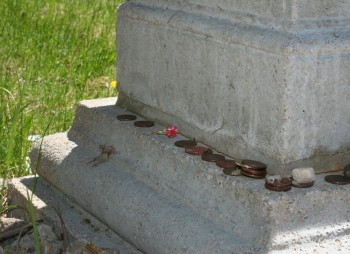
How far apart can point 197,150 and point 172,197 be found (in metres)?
0.19

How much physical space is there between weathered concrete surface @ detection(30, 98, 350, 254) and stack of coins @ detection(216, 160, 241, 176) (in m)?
0.02

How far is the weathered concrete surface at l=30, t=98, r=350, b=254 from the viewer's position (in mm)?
2432

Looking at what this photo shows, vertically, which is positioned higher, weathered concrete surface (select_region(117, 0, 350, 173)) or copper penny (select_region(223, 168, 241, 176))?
weathered concrete surface (select_region(117, 0, 350, 173))

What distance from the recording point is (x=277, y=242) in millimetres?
2383

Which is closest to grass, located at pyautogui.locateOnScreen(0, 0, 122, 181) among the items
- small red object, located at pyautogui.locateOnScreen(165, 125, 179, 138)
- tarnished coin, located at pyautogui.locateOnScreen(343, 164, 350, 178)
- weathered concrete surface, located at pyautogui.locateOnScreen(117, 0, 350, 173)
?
small red object, located at pyautogui.locateOnScreen(165, 125, 179, 138)

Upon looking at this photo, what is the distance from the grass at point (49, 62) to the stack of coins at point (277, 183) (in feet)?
5.37

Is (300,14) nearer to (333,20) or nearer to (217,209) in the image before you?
(333,20)

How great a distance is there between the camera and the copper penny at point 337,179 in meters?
Answer: 2.53

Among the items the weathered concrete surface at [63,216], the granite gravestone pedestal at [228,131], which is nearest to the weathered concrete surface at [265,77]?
the granite gravestone pedestal at [228,131]

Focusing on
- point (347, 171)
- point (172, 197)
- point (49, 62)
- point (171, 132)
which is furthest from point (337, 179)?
point (49, 62)

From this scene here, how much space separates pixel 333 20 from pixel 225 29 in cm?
37

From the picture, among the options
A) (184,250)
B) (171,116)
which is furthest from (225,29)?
(184,250)

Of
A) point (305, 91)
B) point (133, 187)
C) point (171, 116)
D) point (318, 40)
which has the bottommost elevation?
point (133, 187)

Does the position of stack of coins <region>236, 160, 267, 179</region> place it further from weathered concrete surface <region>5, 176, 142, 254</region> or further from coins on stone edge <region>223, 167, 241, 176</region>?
weathered concrete surface <region>5, 176, 142, 254</region>
